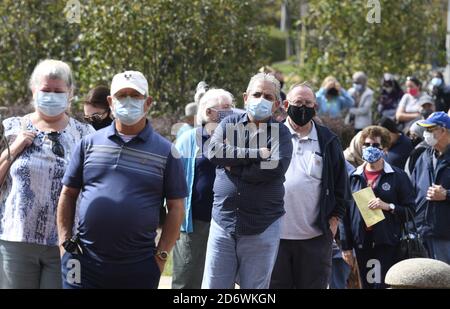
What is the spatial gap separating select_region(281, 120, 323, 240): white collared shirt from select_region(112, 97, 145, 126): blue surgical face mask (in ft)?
6.05

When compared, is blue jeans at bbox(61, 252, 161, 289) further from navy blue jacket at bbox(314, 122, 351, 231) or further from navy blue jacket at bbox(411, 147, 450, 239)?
navy blue jacket at bbox(411, 147, 450, 239)

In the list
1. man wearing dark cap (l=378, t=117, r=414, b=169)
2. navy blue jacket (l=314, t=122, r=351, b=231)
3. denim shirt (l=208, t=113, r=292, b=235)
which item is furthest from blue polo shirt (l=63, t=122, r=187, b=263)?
man wearing dark cap (l=378, t=117, r=414, b=169)

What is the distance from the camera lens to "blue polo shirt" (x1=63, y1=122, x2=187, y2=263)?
6.58 metres

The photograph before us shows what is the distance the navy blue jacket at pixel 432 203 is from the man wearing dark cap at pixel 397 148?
71.2 inches

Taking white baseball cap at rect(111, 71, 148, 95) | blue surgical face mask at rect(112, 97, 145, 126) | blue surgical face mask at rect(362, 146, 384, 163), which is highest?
white baseball cap at rect(111, 71, 148, 95)

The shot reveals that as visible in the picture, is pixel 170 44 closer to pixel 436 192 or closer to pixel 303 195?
pixel 436 192

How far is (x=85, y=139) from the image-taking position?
6820 millimetres

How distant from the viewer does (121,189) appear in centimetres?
659

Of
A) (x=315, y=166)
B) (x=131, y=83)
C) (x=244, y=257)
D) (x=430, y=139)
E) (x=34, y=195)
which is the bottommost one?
(x=244, y=257)

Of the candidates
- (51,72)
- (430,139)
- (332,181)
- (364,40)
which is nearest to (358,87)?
(364,40)

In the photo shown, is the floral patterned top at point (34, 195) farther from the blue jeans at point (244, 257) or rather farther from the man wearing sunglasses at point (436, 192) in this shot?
the man wearing sunglasses at point (436, 192)

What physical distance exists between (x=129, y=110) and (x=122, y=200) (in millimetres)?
579

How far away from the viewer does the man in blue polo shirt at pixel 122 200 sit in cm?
659
